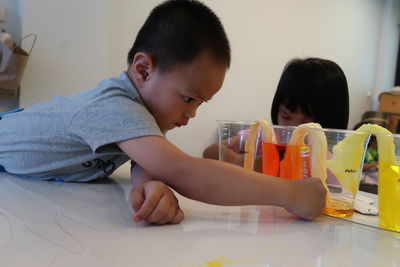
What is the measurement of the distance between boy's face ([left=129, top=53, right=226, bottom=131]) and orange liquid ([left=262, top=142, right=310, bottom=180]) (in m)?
0.16

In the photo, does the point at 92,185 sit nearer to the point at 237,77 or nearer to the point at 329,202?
the point at 329,202

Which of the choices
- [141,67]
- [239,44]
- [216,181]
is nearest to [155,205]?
[216,181]

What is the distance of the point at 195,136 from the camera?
7.96ft

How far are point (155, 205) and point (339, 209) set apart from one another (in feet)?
1.08

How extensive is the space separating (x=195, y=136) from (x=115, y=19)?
2.95ft

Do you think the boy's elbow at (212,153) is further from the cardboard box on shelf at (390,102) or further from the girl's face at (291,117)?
the cardboard box on shelf at (390,102)

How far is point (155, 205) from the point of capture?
18.7 inches

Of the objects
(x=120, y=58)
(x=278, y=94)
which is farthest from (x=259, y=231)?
(x=120, y=58)

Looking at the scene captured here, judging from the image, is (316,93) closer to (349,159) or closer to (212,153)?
(212,153)

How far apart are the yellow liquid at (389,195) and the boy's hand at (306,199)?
Result: 0.09 meters

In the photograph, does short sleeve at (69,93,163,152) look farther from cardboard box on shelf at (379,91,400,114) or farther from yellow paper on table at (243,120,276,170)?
cardboard box on shelf at (379,91,400,114)

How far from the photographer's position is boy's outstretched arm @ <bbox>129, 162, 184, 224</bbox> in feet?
1.52

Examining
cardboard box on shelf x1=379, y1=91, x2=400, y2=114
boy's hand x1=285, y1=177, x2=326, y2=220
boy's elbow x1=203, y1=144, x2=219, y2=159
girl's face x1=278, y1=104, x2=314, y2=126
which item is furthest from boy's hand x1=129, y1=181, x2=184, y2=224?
cardboard box on shelf x1=379, y1=91, x2=400, y2=114

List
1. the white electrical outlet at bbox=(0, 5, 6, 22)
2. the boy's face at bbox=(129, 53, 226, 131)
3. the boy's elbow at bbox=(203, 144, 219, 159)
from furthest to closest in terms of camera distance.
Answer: the white electrical outlet at bbox=(0, 5, 6, 22), the boy's elbow at bbox=(203, 144, 219, 159), the boy's face at bbox=(129, 53, 226, 131)
